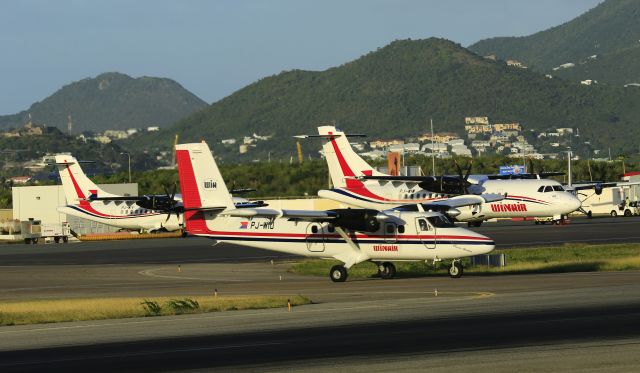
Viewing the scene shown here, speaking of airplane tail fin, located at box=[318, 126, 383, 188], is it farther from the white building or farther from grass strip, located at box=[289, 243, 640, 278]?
the white building

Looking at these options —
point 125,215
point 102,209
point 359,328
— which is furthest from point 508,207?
Result: point 359,328

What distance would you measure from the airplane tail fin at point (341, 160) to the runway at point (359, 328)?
24.0 m

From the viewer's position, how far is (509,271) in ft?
150

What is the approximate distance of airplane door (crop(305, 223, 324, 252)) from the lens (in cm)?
4344

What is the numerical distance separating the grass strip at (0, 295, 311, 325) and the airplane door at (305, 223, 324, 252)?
6.99m

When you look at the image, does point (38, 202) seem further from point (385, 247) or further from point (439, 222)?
point (439, 222)

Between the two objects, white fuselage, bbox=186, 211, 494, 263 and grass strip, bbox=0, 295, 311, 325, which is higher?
white fuselage, bbox=186, 211, 494, 263

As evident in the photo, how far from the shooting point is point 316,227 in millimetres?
43500

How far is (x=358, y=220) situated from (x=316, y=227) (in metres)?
1.85

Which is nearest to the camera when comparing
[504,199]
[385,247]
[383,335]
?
[383,335]

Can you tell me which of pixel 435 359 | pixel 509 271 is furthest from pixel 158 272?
pixel 435 359

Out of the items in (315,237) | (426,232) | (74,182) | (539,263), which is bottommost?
(539,263)

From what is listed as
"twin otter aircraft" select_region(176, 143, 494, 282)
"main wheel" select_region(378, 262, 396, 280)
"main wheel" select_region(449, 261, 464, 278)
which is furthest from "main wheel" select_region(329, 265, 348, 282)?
"main wheel" select_region(449, 261, 464, 278)

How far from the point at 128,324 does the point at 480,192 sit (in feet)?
145
